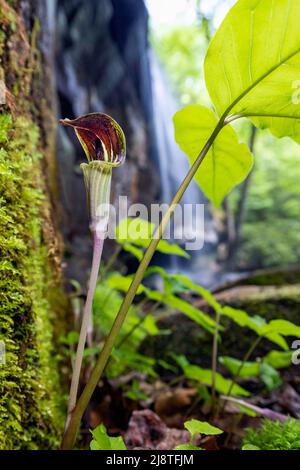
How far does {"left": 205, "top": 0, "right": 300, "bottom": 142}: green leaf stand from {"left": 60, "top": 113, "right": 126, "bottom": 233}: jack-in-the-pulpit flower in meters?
0.28

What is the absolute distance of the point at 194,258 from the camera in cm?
865

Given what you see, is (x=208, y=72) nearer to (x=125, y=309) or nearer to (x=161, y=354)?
(x=125, y=309)

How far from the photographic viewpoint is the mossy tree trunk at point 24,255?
0.78m

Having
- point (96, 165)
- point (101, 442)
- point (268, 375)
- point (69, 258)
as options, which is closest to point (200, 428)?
point (101, 442)

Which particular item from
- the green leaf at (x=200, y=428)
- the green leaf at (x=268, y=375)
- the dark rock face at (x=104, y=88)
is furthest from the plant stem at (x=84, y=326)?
the dark rock face at (x=104, y=88)

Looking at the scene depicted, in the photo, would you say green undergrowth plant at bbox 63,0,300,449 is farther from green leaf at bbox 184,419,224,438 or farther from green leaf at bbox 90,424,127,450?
green leaf at bbox 184,419,224,438

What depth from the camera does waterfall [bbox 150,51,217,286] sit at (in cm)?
678

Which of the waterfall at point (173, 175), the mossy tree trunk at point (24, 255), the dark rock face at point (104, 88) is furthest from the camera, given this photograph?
the waterfall at point (173, 175)

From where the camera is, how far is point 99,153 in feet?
2.40

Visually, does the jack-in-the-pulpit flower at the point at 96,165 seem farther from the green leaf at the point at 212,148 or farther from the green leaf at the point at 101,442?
the green leaf at the point at 212,148

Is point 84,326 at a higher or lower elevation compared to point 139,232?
lower

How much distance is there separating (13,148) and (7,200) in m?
0.17

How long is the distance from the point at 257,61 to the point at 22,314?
2.68 ft

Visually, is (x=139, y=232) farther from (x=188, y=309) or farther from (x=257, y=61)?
(x=257, y=61)
